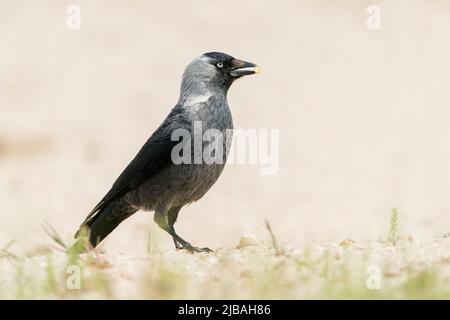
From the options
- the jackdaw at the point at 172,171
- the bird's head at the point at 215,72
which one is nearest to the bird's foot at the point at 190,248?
Answer: the jackdaw at the point at 172,171

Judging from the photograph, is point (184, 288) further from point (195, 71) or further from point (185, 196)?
point (195, 71)

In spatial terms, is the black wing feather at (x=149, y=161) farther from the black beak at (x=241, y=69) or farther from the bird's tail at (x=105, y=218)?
the black beak at (x=241, y=69)

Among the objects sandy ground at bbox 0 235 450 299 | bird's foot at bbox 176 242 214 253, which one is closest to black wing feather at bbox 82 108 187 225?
bird's foot at bbox 176 242 214 253

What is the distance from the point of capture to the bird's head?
7441mm

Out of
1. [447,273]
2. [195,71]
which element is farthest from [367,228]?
[447,273]

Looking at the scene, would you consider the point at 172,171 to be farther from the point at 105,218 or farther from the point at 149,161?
the point at 105,218

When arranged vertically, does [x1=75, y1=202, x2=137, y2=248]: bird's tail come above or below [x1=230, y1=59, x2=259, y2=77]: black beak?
below

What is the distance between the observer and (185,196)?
6895mm

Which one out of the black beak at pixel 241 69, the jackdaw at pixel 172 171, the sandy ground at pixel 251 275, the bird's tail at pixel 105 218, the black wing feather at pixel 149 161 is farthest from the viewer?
the black beak at pixel 241 69

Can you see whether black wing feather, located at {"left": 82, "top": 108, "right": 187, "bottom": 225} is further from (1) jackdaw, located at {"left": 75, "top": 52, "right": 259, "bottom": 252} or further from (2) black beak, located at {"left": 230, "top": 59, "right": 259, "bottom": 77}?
(2) black beak, located at {"left": 230, "top": 59, "right": 259, "bottom": 77}

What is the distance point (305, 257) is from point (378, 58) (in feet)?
51.5

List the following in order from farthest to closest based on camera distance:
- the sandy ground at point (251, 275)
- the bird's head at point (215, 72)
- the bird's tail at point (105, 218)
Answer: the bird's head at point (215, 72) → the bird's tail at point (105, 218) → the sandy ground at point (251, 275)

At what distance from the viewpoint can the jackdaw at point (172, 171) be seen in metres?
6.79

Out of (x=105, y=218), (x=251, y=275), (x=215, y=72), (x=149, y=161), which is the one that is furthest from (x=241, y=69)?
(x=251, y=275)
